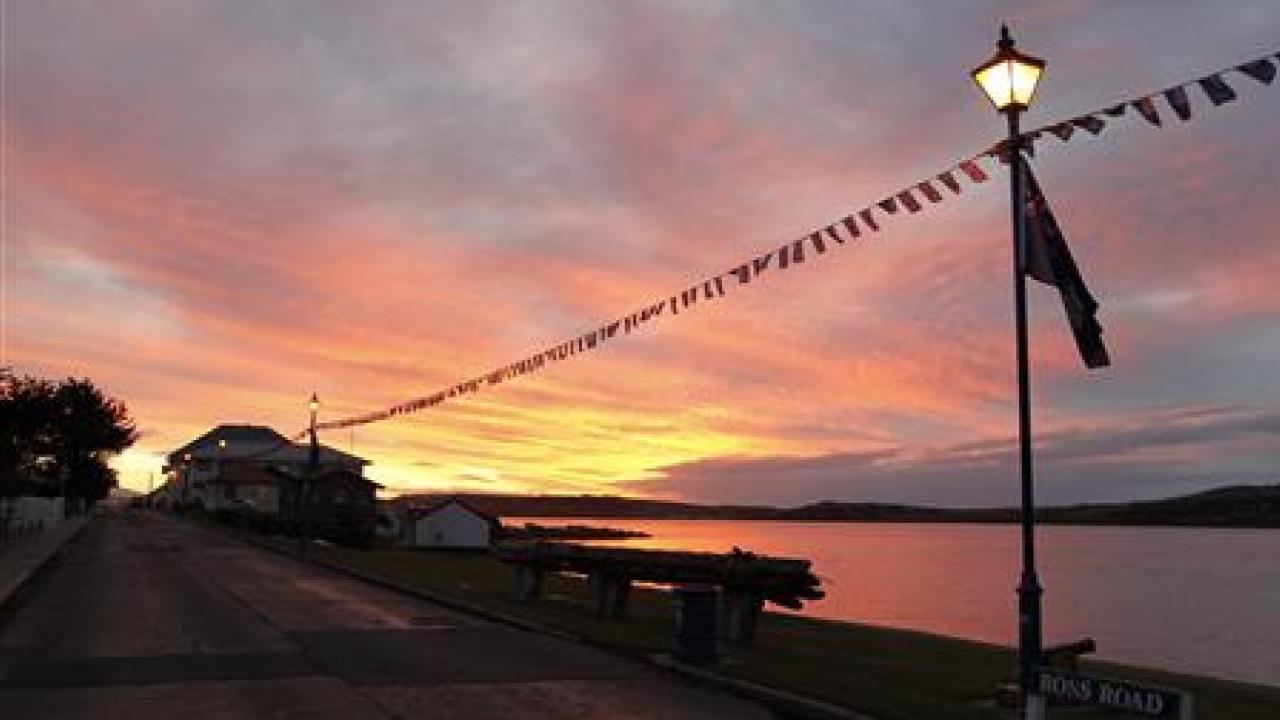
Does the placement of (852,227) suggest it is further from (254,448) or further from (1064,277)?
(254,448)

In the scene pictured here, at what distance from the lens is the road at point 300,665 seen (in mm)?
12633

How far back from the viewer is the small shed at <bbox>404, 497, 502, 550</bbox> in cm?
8988

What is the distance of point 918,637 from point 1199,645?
86.3 ft

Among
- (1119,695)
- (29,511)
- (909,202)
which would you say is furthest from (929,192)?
(29,511)

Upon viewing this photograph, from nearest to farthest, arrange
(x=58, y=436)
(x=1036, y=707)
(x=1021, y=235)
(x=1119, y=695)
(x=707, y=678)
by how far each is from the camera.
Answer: (x=1119, y=695) → (x=1036, y=707) → (x=1021, y=235) → (x=707, y=678) → (x=58, y=436)

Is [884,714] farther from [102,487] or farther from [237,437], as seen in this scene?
[237,437]

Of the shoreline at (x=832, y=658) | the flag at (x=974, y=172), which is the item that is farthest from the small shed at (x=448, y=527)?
the flag at (x=974, y=172)

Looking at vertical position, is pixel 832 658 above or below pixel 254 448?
below

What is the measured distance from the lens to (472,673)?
15102 millimetres

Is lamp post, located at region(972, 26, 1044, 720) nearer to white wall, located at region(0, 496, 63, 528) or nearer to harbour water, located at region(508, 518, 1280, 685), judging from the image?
harbour water, located at region(508, 518, 1280, 685)

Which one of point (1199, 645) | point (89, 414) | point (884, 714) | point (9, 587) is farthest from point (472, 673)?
point (89, 414)

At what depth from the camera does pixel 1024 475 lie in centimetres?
1077

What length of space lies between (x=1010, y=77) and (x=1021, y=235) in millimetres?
1396

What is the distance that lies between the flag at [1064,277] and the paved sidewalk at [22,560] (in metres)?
19.4
